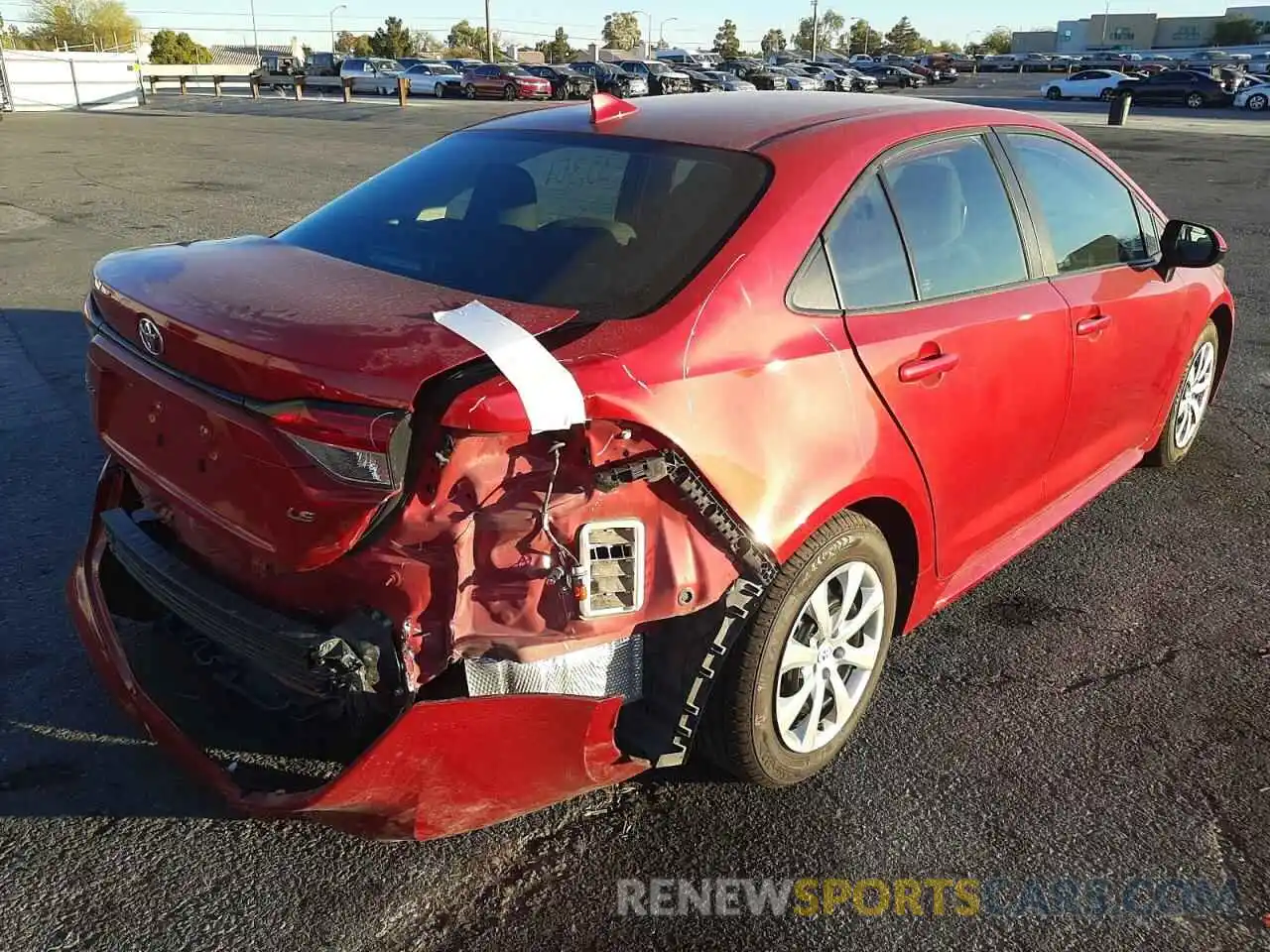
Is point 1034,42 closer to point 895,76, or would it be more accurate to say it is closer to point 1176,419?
point 895,76

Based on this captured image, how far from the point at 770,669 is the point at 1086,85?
49049 millimetres

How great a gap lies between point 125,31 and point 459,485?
110 metres

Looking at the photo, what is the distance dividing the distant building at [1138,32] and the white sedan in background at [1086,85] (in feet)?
217

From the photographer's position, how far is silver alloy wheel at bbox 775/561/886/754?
2.62 metres

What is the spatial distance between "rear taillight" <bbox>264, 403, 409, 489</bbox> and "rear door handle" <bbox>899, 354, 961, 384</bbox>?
4.62ft

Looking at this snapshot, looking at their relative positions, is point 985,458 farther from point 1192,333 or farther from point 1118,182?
point 1192,333

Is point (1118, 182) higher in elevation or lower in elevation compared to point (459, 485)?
higher

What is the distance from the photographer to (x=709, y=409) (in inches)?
87.8

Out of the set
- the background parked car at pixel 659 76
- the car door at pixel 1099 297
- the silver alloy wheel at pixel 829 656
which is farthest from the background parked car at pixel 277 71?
the silver alloy wheel at pixel 829 656

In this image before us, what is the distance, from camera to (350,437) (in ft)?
6.59

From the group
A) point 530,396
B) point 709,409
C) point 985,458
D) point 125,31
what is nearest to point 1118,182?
point 985,458

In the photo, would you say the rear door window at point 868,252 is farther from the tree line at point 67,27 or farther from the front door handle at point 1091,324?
the tree line at point 67,27

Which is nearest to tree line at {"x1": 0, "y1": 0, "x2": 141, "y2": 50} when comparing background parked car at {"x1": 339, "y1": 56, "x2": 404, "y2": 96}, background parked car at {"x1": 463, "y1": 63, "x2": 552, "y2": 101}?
background parked car at {"x1": 339, "y1": 56, "x2": 404, "y2": 96}

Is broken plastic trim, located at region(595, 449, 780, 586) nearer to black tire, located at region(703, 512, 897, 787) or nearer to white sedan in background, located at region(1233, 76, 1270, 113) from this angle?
black tire, located at region(703, 512, 897, 787)
